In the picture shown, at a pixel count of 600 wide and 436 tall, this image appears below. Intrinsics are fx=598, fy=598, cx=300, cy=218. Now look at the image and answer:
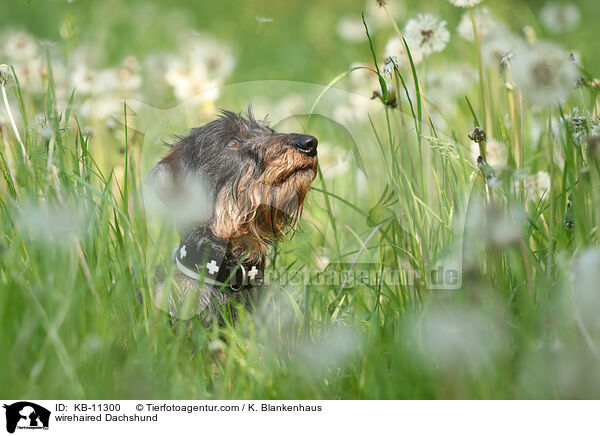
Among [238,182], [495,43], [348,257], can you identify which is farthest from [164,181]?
[495,43]

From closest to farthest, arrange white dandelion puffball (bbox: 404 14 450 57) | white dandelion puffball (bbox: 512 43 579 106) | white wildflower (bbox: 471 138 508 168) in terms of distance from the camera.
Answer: white dandelion puffball (bbox: 512 43 579 106), white wildflower (bbox: 471 138 508 168), white dandelion puffball (bbox: 404 14 450 57)

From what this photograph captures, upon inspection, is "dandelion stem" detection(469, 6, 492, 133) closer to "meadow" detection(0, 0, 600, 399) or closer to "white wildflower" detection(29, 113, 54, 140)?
"meadow" detection(0, 0, 600, 399)

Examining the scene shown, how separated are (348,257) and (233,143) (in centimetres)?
79

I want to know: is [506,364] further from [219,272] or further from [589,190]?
[219,272]

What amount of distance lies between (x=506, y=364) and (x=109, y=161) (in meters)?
2.48

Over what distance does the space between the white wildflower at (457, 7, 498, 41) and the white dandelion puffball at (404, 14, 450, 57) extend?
2.54ft

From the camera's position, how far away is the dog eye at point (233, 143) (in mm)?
2928

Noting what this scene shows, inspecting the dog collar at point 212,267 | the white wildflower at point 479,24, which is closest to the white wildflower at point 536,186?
the white wildflower at point 479,24

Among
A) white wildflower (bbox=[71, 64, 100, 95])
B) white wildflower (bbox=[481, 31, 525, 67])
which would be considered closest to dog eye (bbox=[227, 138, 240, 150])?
white wildflower (bbox=[71, 64, 100, 95])

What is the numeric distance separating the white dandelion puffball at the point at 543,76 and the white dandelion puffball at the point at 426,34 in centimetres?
48

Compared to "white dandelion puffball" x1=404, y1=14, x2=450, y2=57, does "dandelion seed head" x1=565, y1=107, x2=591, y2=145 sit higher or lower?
lower

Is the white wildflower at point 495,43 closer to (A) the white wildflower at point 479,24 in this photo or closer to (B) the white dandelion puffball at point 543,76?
(A) the white wildflower at point 479,24

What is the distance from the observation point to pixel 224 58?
369 cm
